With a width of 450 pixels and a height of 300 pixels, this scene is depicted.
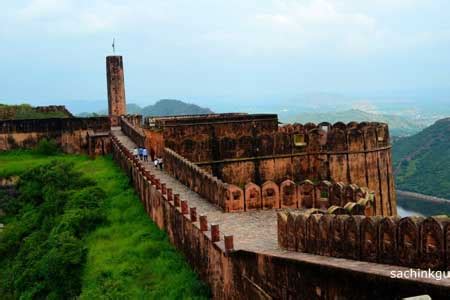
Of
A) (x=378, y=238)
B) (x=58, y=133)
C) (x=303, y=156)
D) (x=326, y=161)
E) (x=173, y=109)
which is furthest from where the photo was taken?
(x=173, y=109)

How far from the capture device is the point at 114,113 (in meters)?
44.2

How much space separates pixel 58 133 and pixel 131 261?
20.8 m

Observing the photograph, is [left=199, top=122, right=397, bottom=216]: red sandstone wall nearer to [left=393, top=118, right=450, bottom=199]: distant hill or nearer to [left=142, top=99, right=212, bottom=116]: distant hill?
[left=393, top=118, right=450, bottom=199]: distant hill

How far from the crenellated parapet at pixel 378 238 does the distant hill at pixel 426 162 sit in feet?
173

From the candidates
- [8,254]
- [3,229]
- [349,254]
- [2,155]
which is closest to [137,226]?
[8,254]

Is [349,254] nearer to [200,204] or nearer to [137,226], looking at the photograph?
[200,204]

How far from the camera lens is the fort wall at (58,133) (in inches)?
1294

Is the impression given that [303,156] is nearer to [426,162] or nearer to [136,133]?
[136,133]

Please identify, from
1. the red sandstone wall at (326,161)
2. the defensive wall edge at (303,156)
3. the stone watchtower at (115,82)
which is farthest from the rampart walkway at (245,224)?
the stone watchtower at (115,82)

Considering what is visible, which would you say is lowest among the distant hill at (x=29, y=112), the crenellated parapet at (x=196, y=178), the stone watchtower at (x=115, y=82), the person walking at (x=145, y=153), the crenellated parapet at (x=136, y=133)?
the crenellated parapet at (x=196, y=178)

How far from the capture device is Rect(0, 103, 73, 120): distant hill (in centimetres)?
3806

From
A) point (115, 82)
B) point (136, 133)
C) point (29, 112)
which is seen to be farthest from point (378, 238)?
point (115, 82)

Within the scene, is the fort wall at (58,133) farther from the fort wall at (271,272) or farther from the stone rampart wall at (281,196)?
the stone rampart wall at (281,196)

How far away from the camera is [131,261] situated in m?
14.8
